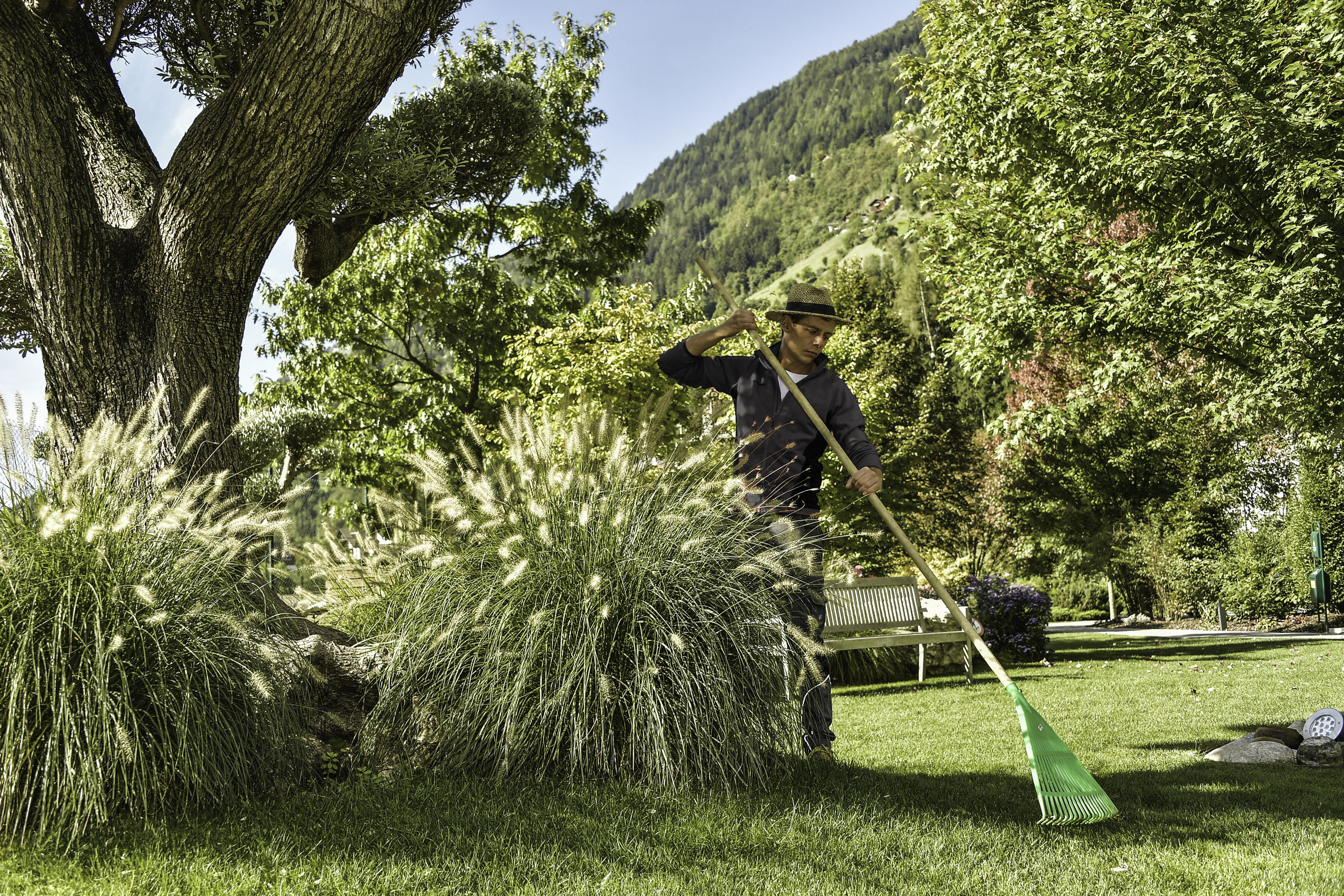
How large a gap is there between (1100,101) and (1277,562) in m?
13.5

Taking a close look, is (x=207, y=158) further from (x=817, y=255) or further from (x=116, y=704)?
(x=817, y=255)

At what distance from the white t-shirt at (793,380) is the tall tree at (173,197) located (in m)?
2.43

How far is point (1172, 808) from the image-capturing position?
3752 mm

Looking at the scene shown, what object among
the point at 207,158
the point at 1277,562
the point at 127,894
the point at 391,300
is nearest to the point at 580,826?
the point at 127,894

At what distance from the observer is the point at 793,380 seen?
4633 mm

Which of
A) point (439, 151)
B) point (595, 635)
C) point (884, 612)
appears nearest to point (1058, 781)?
point (595, 635)

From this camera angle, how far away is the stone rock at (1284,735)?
5148 mm

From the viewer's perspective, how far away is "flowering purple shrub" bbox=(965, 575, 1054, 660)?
11883mm

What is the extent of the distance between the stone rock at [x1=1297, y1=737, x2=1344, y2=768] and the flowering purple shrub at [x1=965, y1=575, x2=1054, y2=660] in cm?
690

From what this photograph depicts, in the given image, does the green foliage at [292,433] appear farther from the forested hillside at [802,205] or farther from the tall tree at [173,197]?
the forested hillside at [802,205]

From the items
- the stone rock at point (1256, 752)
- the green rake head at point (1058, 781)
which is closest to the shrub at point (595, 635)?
the green rake head at point (1058, 781)

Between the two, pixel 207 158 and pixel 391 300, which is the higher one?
pixel 391 300

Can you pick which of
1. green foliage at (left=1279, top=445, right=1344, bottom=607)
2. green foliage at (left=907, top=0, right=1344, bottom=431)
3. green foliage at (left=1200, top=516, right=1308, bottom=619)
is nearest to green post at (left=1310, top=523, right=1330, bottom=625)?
green foliage at (left=1279, top=445, right=1344, bottom=607)

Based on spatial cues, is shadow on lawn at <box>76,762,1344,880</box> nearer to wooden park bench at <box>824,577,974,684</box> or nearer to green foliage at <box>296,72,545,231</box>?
green foliage at <box>296,72,545,231</box>
